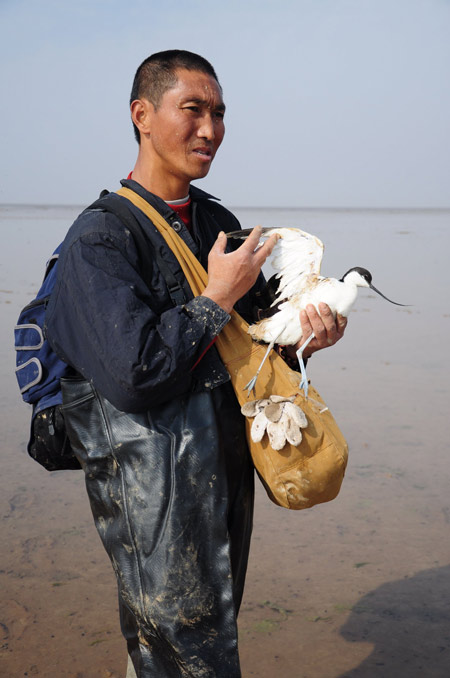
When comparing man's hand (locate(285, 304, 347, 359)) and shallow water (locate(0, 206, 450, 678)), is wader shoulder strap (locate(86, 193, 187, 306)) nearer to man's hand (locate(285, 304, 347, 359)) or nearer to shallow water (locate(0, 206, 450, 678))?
man's hand (locate(285, 304, 347, 359))

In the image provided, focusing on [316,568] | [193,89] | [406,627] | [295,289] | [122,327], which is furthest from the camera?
[316,568]

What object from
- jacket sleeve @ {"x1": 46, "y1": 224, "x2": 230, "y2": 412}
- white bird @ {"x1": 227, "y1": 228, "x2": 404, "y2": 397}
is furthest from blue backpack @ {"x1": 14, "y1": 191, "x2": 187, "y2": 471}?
white bird @ {"x1": 227, "y1": 228, "x2": 404, "y2": 397}

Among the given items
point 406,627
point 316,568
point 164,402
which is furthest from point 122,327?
point 316,568

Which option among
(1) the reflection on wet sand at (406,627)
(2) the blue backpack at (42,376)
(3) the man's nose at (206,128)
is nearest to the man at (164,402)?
(3) the man's nose at (206,128)

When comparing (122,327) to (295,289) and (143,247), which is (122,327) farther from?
(295,289)

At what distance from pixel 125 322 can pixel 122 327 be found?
0.02 metres

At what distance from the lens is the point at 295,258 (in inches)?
100

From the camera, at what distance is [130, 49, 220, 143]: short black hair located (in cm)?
235

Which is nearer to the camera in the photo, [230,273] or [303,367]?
[230,273]

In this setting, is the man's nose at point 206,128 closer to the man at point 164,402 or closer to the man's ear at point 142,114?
the man at point 164,402

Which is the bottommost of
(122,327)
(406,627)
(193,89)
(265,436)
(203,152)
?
(406,627)

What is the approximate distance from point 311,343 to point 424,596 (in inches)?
89.1

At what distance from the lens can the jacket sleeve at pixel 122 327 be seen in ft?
6.33

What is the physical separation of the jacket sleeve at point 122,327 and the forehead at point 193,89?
56 centimetres
